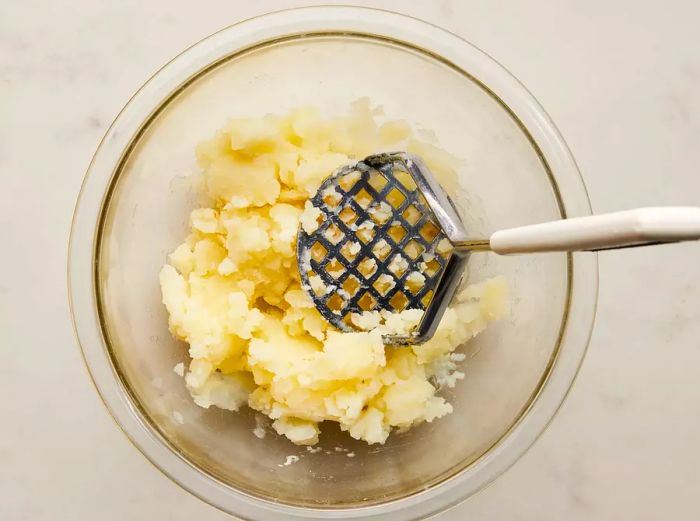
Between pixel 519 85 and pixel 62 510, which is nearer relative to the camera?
pixel 519 85

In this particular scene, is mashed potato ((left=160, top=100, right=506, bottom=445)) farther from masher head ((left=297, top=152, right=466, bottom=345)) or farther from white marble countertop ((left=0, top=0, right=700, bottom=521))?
white marble countertop ((left=0, top=0, right=700, bottom=521))

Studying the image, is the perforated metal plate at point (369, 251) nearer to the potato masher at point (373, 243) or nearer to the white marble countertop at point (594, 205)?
the potato masher at point (373, 243)

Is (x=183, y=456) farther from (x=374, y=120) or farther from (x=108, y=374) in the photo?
(x=374, y=120)

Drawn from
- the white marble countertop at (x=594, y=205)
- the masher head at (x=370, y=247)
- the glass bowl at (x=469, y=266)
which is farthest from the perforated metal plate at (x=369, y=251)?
the white marble countertop at (x=594, y=205)

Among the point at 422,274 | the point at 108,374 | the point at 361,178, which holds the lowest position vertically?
the point at 108,374

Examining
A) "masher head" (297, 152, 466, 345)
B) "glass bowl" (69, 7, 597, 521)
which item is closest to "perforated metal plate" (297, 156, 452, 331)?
"masher head" (297, 152, 466, 345)

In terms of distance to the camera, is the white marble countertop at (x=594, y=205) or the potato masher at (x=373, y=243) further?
the white marble countertop at (x=594, y=205)

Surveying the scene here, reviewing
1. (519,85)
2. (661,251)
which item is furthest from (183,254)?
(661,251)
